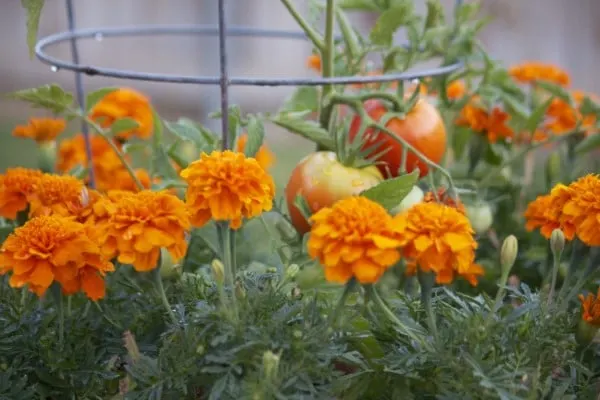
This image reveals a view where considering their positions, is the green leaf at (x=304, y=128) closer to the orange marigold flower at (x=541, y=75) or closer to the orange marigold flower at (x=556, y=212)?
the orange marigold flower at (x=556, y=212)

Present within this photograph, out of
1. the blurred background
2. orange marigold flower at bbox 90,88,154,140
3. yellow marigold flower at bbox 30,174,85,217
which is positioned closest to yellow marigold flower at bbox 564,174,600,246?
yellow marigold flower at bbox 30,174,85,217

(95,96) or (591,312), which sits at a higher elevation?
(95,96)

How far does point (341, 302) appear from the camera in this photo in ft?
2.21

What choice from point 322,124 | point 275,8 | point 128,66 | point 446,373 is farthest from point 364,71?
point 128,66

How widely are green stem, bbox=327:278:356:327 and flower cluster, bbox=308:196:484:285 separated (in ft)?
0.05

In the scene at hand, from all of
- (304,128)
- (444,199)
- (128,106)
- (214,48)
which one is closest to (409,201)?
(444,199)

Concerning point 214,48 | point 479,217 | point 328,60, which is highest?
point 328,60

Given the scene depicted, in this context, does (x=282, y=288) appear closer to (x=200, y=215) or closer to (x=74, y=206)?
(x=200, y=215)

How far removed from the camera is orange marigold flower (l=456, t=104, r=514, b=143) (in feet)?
4.33

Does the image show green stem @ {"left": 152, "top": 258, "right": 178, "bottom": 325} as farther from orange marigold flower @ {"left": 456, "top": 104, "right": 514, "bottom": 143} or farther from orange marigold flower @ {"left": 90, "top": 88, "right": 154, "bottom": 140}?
orange marigold flower @ {"left": 456, "top": 104, "right": 514, "bottom": 143}

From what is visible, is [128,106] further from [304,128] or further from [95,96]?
[304,128]

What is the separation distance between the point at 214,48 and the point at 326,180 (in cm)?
376

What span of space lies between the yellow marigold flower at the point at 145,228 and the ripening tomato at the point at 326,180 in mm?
235

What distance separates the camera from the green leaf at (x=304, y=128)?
3.14 feet
